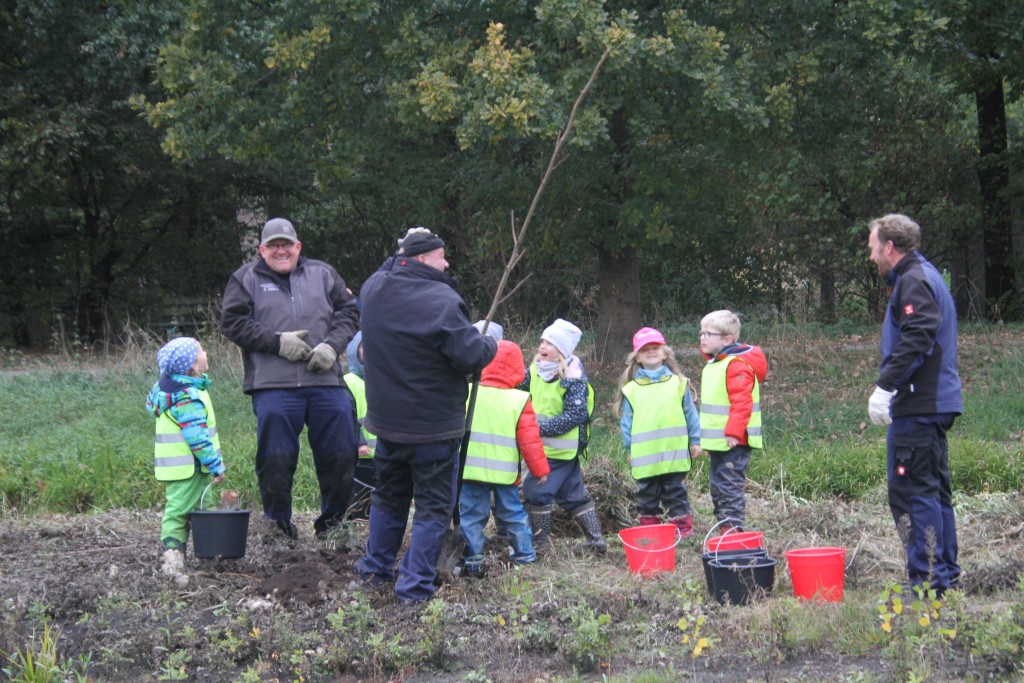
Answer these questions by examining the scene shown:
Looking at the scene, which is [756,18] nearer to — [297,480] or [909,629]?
[297,480]

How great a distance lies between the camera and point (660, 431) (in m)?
7.23

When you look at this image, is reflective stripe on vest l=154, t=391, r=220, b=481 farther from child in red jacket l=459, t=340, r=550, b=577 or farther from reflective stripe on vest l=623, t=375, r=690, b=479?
reflective stripe on vest l=623, t=375, r=690, b=479

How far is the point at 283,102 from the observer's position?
13.7 metres

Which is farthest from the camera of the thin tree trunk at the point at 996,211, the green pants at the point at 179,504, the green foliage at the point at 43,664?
the thin tree trunk at the point at 996,211

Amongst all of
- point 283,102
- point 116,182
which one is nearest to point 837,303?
point 283,102

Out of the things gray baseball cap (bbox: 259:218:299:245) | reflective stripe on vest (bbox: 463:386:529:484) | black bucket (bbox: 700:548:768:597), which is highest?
gray baseball cap (bbox: 259:218:299:245)

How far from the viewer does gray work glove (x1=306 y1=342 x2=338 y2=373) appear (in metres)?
6.90

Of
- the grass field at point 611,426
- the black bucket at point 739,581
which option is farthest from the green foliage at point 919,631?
the grass field at point 611,426

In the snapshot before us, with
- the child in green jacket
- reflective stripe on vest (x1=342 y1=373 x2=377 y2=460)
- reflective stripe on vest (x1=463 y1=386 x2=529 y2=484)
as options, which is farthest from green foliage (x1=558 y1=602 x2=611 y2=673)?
reflective stripe on vest (x1=342 y1=373 x2=377 y2=460)

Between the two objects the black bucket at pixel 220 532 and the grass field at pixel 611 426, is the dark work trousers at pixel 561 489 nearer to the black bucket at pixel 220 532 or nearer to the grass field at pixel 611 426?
the black bucket at pixel 220 532

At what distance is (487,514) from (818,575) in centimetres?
197

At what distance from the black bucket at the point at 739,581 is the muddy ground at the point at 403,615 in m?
0.12

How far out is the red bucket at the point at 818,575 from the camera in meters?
5.64

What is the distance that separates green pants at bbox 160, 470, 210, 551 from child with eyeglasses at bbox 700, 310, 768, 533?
9.99 ft
